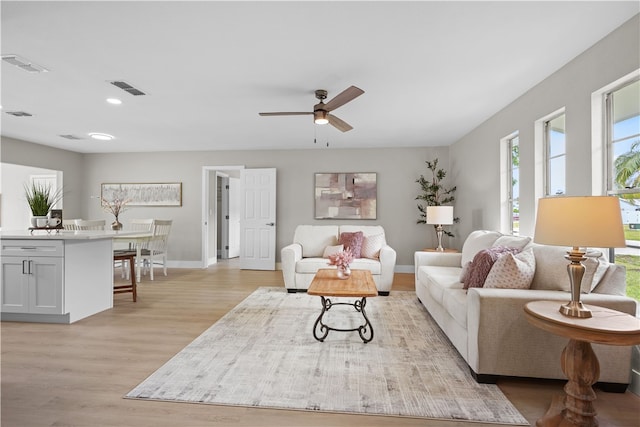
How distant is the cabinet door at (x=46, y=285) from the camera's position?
324 centimetres

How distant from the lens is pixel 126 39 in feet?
7.82

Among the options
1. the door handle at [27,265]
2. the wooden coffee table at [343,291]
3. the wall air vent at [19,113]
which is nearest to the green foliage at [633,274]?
the wooden coffee table at [343,291]

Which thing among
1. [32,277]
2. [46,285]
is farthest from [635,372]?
[32,277]

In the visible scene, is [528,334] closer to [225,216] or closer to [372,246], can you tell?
[372,246]

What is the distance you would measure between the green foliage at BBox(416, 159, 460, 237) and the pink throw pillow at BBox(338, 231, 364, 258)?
1.70 metres

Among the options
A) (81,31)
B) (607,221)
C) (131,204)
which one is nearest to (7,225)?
(131,204)

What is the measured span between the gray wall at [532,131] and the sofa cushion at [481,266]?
2.63ft

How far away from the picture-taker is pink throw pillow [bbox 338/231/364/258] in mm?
4828

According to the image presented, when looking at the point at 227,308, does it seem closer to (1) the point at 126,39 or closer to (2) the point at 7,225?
(1) the point at 126,39

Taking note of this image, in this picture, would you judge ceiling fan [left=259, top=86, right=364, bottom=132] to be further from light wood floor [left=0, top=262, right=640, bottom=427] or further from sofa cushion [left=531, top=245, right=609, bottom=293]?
light wood floor [left=0, top=262, right=640, bottom=427]

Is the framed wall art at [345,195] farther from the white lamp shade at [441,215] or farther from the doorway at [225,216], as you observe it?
the doorway at [225,216]

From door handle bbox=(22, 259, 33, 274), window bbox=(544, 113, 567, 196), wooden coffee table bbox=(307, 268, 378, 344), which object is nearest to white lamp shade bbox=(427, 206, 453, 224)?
window bbox=(544, 113, 567, 196)

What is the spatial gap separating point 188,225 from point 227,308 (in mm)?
3469

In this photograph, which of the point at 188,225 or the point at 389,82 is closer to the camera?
the point at 389,82
